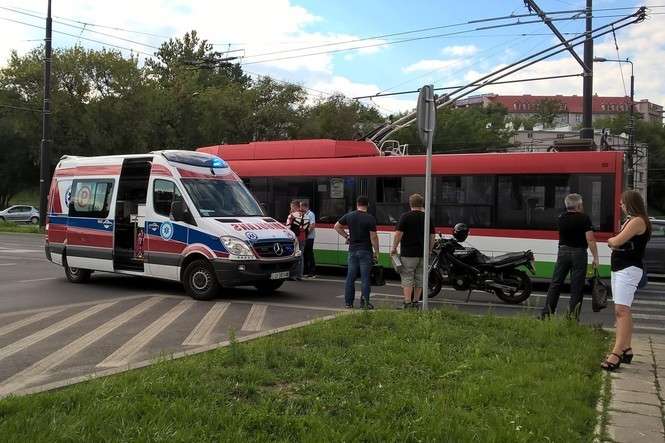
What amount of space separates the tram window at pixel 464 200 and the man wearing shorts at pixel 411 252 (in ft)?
14.1

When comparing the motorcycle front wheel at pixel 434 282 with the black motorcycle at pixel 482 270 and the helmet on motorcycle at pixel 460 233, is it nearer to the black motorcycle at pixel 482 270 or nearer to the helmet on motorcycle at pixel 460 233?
the black motorcycle at pixel 482 270

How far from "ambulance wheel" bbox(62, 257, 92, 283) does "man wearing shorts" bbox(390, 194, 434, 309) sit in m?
6.96

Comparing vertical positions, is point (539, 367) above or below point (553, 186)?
below

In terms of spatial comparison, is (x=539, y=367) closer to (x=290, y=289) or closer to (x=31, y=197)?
(x=290, y=289)

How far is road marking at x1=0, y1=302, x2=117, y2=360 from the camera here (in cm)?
695

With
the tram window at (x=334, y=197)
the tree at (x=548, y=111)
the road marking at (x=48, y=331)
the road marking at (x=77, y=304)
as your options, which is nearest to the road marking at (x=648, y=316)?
the tram window at (x=334, y=197)

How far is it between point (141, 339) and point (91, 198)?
6.01 meters

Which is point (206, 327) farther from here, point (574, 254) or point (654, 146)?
point (654, 146)

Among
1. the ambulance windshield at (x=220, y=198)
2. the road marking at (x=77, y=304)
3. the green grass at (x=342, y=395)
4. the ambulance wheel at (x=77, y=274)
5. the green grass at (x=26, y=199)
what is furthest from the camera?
the green grass at (x=26, y=199)

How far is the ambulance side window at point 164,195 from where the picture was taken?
11414 mm

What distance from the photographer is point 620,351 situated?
636 centimetres

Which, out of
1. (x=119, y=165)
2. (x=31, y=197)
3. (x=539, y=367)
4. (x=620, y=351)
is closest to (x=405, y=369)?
(x=539, y=367)

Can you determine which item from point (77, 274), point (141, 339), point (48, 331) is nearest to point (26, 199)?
point (77, 274)

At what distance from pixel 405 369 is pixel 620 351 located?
235 cm
